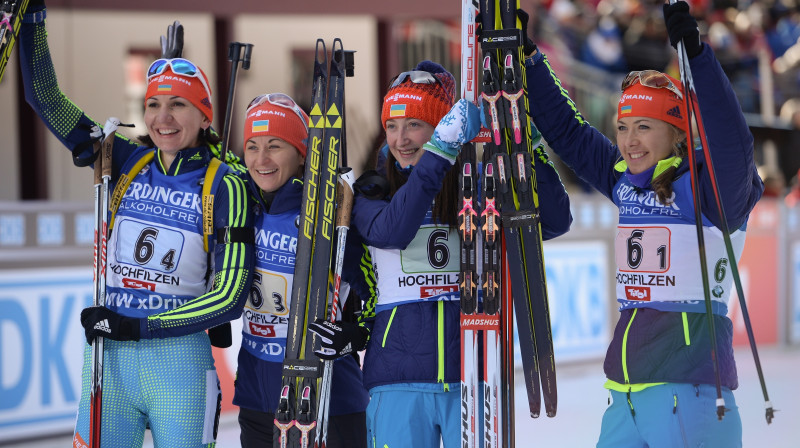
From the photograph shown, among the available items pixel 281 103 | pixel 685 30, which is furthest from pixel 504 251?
pixel 281 103

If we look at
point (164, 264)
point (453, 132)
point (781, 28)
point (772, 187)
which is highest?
point (781, 28)

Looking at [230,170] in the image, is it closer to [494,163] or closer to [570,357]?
[494,163]

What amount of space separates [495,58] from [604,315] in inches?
176

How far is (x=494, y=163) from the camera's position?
232cm

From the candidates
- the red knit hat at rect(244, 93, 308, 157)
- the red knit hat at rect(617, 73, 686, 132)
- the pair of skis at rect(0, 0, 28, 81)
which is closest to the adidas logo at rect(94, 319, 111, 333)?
the red knit hat at rect(244, 93, 308, 157)

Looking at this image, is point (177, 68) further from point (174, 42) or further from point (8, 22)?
point (8, 22)

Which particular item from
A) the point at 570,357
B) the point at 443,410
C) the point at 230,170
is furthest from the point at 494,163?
the point at 570,357

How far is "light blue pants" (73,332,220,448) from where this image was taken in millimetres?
2449

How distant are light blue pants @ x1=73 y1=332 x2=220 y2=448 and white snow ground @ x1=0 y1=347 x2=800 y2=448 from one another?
2.21 meters

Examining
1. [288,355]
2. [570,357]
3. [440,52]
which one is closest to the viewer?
[288,355]

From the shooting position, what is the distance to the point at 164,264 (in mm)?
2506

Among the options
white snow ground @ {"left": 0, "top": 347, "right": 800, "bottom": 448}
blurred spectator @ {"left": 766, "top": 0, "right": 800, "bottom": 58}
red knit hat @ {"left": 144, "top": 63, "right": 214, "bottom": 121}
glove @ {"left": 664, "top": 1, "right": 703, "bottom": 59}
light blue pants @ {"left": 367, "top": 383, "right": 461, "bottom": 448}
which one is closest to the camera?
glove @ {"left": 664, "top": 1, "right": 703, "bottom": 59}

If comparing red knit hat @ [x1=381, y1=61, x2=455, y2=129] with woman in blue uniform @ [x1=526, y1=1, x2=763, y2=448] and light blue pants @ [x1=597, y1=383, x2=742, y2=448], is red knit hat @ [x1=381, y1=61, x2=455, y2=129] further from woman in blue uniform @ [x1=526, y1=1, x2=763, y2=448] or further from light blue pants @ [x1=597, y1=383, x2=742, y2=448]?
light blue pants @ [x1=597, y1=383, x2=742, y2=448]

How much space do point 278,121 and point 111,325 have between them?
721 millimetres
